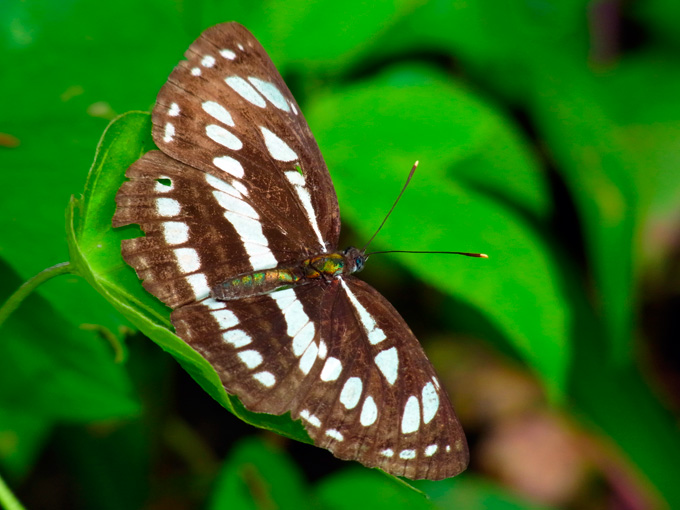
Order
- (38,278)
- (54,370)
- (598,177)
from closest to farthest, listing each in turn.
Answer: (38,278), (54,370), (598,177)

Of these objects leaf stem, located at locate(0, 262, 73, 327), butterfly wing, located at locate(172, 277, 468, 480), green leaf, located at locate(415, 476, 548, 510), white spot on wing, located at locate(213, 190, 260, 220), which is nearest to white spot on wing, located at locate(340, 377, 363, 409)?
butterfly wing, located at locate(172, 277, 468, 480)

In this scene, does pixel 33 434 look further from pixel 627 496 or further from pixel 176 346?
pixel 627 496

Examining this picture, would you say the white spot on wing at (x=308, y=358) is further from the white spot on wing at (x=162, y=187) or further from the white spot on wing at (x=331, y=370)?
the white spot on wing at (x=162, y=187)

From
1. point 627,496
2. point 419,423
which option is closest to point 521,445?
point 627,496

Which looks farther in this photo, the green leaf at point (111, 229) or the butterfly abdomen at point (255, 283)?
the butterfly abdomen at point (255, 283)

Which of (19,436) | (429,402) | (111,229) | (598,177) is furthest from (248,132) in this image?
(598,177)

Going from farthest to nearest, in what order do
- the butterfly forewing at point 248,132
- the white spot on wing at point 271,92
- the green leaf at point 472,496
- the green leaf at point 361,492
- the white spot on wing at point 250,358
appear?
1. the green leaf at point 472,496
2. the green leaf at point 361,492
3. the white spot on wing at point 271,92
4. the butterfly forewing at point 248,132
5. the white spot on wing at point 250,358

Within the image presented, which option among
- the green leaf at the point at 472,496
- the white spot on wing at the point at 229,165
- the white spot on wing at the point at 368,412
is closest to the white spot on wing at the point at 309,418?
the white spot on wing at the point at 368,412

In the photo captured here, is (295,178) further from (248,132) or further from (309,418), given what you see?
(309,418)

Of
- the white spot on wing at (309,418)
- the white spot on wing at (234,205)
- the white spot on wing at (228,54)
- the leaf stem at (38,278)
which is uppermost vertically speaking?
the white spot on wing at (228,54)
